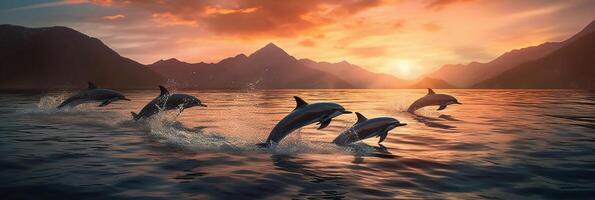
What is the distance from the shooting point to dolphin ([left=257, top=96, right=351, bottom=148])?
46.7 feet

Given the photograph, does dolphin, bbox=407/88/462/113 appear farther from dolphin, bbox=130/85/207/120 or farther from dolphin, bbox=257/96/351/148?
dolphin, bbox=257/96/351/148

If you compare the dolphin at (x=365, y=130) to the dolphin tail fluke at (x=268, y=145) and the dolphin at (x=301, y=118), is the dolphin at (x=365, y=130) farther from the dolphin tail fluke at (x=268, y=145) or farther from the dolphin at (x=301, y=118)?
the dolphin tail fluke at (x=268, y=145)

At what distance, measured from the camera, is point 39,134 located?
55.0 feet

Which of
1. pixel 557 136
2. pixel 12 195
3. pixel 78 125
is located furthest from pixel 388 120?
pixel 78 125

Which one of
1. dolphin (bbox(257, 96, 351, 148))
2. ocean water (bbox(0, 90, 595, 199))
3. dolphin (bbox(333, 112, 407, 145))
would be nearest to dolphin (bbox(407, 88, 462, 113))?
ocean water (bbox(0, 90, 595, 199))

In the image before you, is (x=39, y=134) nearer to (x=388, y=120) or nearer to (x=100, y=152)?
(x=100, y=152)

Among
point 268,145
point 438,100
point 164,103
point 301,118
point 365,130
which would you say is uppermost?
point 164,103

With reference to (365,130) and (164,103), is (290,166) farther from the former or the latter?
(164,103)

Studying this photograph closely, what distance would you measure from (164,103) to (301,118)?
936 centimetres

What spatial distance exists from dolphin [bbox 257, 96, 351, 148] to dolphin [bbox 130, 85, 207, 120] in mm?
8682

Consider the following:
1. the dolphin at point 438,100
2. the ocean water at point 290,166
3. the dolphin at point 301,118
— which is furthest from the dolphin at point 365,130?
the dolphin at point 438,100

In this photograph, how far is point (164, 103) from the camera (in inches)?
837

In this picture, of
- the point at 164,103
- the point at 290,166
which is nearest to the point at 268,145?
the point at 290,166

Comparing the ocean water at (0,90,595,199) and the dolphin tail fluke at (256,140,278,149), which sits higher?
the dolphin tail fluke at (256,140,278,149)
